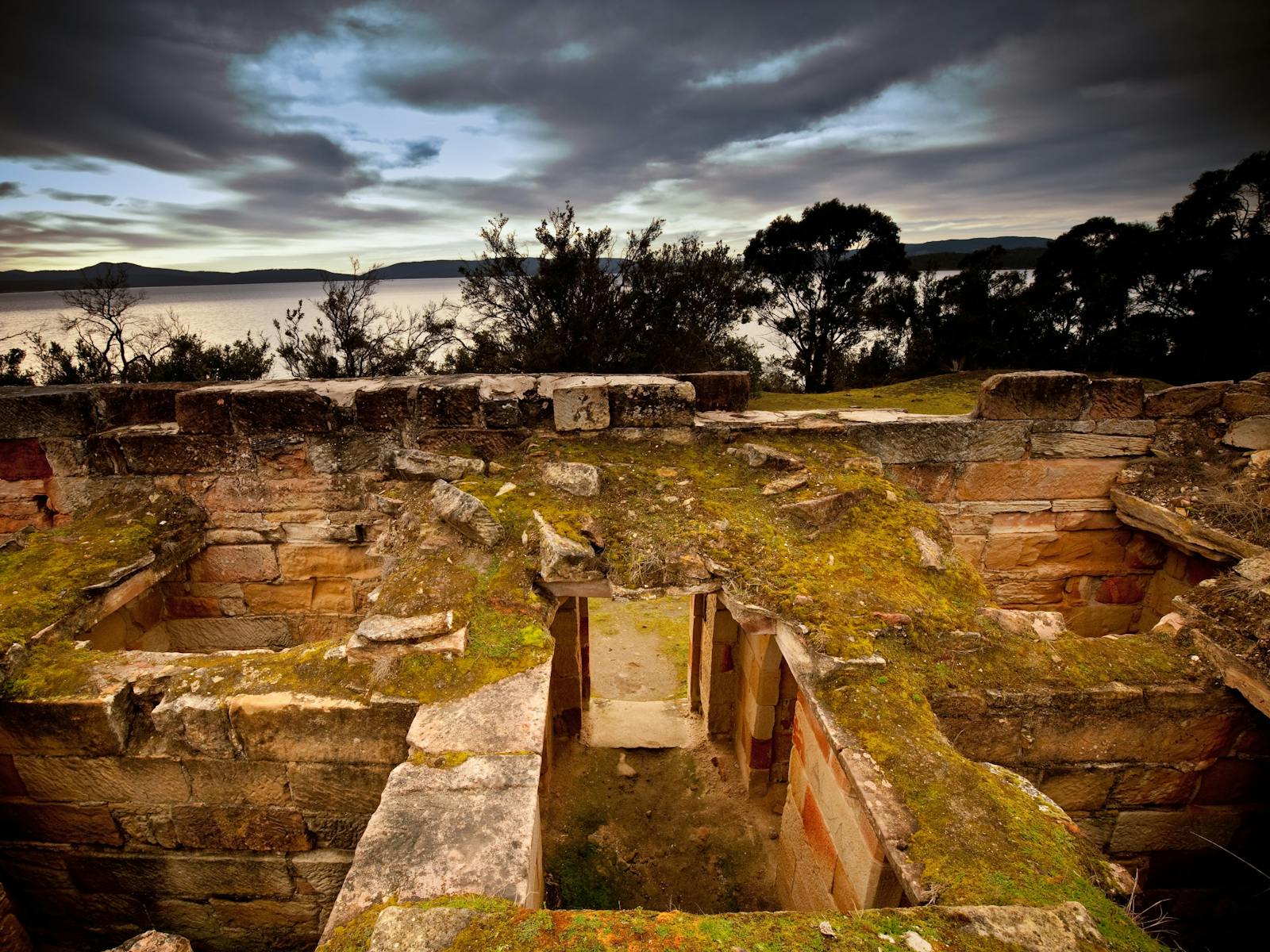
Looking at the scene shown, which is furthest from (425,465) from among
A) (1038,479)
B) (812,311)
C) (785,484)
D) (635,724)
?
(812,311)

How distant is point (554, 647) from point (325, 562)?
86.4 inches

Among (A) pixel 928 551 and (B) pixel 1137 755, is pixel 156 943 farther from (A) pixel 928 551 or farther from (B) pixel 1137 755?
(B) pixel 1137 755

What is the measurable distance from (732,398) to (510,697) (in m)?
3.43

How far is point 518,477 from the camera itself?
14.7ft

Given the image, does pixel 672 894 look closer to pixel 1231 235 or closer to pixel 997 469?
pixel 997 469

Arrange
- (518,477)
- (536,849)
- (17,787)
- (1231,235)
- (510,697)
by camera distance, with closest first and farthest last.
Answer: (536,849)
(510,697)
(17,787)
(518,477)
(1231,235)

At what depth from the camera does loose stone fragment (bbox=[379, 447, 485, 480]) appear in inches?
181

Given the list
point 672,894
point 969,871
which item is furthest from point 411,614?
point 672,894

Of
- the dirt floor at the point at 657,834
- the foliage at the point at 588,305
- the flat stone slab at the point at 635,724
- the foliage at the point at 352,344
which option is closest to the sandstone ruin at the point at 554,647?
the dirt floor at the point at 657,834

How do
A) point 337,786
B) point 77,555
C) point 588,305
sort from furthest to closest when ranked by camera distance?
point 588,305, point 77,555, point 337,786

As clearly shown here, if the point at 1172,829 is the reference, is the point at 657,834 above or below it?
below

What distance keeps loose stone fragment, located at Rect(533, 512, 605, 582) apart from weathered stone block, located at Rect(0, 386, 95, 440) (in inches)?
151

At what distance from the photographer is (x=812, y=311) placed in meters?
20.4

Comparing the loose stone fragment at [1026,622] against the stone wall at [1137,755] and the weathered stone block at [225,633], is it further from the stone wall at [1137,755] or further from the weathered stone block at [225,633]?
the weathered stone block at [225,633]
